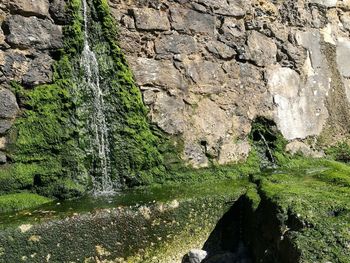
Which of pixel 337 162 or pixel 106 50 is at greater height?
pixel 106 50

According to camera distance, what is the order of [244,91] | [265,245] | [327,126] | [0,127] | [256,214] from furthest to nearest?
[327,126] < [244,91] < [0,127] < [256,214] < [265,245]

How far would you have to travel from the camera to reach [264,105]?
459 cm

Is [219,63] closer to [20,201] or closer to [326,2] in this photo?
[326,2]

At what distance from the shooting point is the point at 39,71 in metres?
3.64

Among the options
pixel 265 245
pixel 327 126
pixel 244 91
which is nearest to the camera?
pixel 265 245

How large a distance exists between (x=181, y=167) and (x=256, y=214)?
3.26ft

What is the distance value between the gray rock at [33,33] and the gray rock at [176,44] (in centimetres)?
86

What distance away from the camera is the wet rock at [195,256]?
3172 mm

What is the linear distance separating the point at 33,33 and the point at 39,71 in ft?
0.96

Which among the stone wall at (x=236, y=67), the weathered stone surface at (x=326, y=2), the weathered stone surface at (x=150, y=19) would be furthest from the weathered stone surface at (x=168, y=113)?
the weathered stone surface at (x=326, y=2)

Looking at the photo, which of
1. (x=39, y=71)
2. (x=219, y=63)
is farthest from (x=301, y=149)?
(x=39, y=71)

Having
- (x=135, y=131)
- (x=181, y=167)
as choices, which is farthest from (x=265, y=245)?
(x=135, y=131)

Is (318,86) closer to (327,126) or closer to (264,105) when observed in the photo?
(327,126)

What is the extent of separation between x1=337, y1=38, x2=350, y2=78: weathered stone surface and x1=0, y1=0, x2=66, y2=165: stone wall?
3.08 metres
